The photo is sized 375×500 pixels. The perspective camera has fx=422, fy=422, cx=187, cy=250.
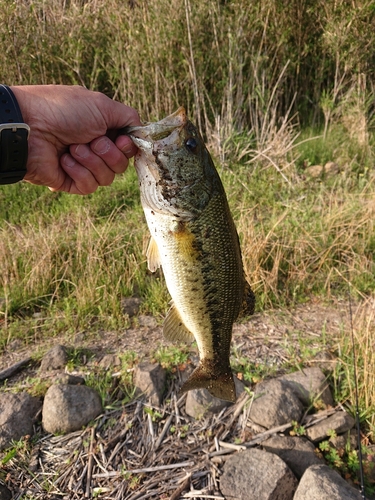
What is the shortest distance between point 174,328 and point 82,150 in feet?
3.54

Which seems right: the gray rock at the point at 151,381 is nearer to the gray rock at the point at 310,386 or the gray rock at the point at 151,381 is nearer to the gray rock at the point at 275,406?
the gray rock at the point at 275,406

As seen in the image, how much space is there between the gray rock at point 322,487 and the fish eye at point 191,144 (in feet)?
6.35

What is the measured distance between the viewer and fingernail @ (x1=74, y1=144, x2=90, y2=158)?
7.48ft

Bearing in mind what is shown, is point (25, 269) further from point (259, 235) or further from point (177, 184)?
point (177, 184)

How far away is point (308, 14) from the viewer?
789 centimetres

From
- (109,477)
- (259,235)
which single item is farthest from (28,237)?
(109,477)

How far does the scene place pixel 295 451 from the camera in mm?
2740

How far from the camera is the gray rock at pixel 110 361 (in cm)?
340

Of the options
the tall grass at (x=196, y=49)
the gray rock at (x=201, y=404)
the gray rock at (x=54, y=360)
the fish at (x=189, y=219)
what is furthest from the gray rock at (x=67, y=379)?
the tall grass at (x=196, y=49)

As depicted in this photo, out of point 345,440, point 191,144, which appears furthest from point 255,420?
point 191,144

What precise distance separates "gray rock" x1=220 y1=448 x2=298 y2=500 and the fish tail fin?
0.62 metres

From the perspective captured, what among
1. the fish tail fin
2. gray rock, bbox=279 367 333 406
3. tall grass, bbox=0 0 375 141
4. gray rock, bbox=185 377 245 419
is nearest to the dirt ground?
gray rock, bbox=279 367 333 406

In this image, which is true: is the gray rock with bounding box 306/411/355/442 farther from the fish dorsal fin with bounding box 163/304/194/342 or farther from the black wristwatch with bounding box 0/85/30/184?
the black wristwatch with bounding box 0/85/30/184

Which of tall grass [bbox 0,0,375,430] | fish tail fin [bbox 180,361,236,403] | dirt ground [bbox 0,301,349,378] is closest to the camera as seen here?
fish tail fin [bbox 180,361,236,403]
